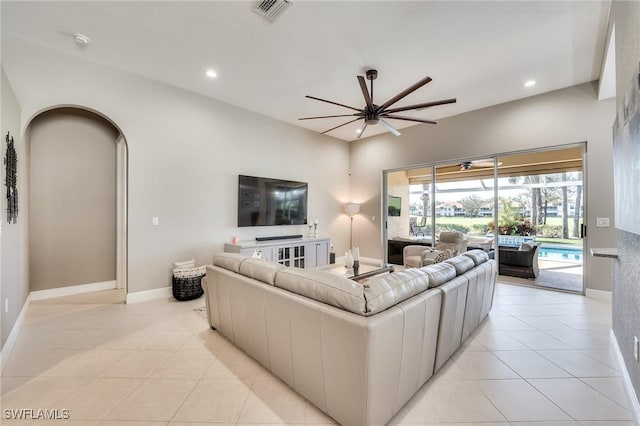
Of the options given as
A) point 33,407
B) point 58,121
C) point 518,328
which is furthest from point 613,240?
point 58,121

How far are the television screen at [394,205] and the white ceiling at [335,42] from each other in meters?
2.65

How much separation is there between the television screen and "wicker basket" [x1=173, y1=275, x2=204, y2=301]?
4.48 m

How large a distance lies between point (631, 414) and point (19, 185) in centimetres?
566

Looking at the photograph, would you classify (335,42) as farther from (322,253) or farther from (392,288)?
(322,253)

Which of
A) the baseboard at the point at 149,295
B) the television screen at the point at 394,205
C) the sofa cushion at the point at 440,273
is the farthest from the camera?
the television screen at the point at 394,205

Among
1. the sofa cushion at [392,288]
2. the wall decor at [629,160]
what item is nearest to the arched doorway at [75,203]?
the sofa cushion at [392,288]

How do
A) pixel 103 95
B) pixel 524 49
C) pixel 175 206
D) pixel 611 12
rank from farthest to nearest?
pixel 175 206
pixel 103 95
pixel 524 49
pixel 611 12

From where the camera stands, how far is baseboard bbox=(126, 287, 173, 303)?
143 inches

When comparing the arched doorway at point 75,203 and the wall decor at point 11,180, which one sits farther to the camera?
the arched doorway at point 75,203

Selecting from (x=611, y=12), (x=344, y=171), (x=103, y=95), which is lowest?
(x=344, y=171)

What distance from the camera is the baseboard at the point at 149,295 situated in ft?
12.0

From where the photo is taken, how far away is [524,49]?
10.3ft

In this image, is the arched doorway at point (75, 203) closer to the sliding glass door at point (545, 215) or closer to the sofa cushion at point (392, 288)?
the sofa cushion at point (392, 288)

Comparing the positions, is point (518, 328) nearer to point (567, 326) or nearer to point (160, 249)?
point (567, 326)
